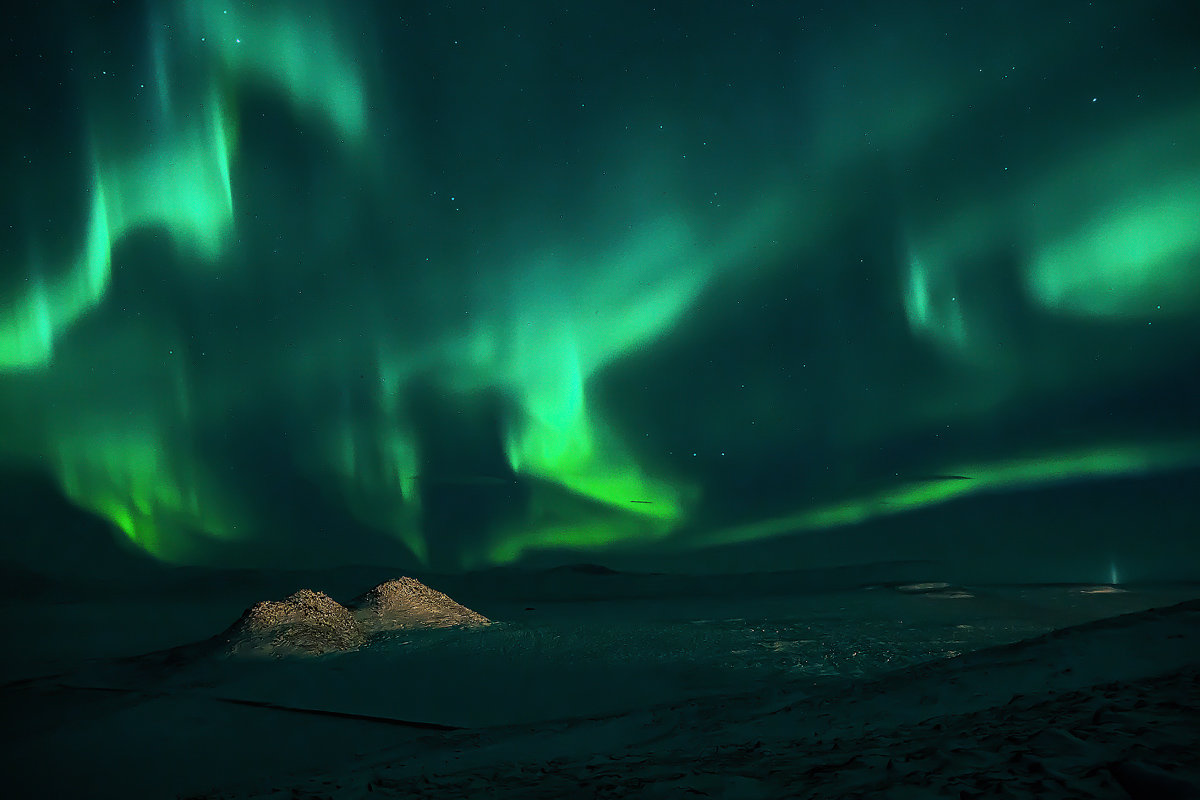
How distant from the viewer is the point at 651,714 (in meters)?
11.8

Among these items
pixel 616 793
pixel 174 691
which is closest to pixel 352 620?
pixel 174 691

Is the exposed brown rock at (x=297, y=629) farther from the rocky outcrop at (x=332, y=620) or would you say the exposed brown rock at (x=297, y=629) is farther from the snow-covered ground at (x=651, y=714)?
the snow-covered ground at (x=651, y=714)

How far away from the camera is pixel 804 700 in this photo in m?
10.7

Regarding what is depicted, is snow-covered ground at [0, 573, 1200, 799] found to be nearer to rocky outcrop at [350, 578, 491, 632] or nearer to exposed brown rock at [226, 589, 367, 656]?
exposed brown rock at [226, 589, 367, 656]

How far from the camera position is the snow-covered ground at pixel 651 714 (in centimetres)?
587

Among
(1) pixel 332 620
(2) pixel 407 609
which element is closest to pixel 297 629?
(1) pixel 332 620

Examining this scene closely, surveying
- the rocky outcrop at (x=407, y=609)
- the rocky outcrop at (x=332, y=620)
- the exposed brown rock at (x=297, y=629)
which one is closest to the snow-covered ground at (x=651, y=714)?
the exposed brown rock at (x=297, y=629)

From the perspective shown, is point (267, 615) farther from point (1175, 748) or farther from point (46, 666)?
point (1175, 748)

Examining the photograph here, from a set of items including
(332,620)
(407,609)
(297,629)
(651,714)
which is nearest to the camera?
(651,714)

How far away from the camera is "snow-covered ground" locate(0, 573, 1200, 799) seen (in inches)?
231

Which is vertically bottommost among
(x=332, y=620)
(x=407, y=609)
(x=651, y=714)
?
(x=407, y=609)

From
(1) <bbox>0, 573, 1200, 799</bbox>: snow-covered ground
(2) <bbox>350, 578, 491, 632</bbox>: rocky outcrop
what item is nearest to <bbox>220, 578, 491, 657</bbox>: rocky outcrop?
(2) <bbox>350, 578, 491, 632</bbox>: rocky outcrop

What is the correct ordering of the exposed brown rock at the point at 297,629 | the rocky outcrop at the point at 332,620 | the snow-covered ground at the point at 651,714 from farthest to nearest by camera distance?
1. the rocky outcrop at the point at 332,620
2. the exposed brown rock at the point at 297,629
3. the snow-covered ground at the point at 651,714

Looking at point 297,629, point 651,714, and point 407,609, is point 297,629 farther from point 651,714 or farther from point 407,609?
point 651,714
